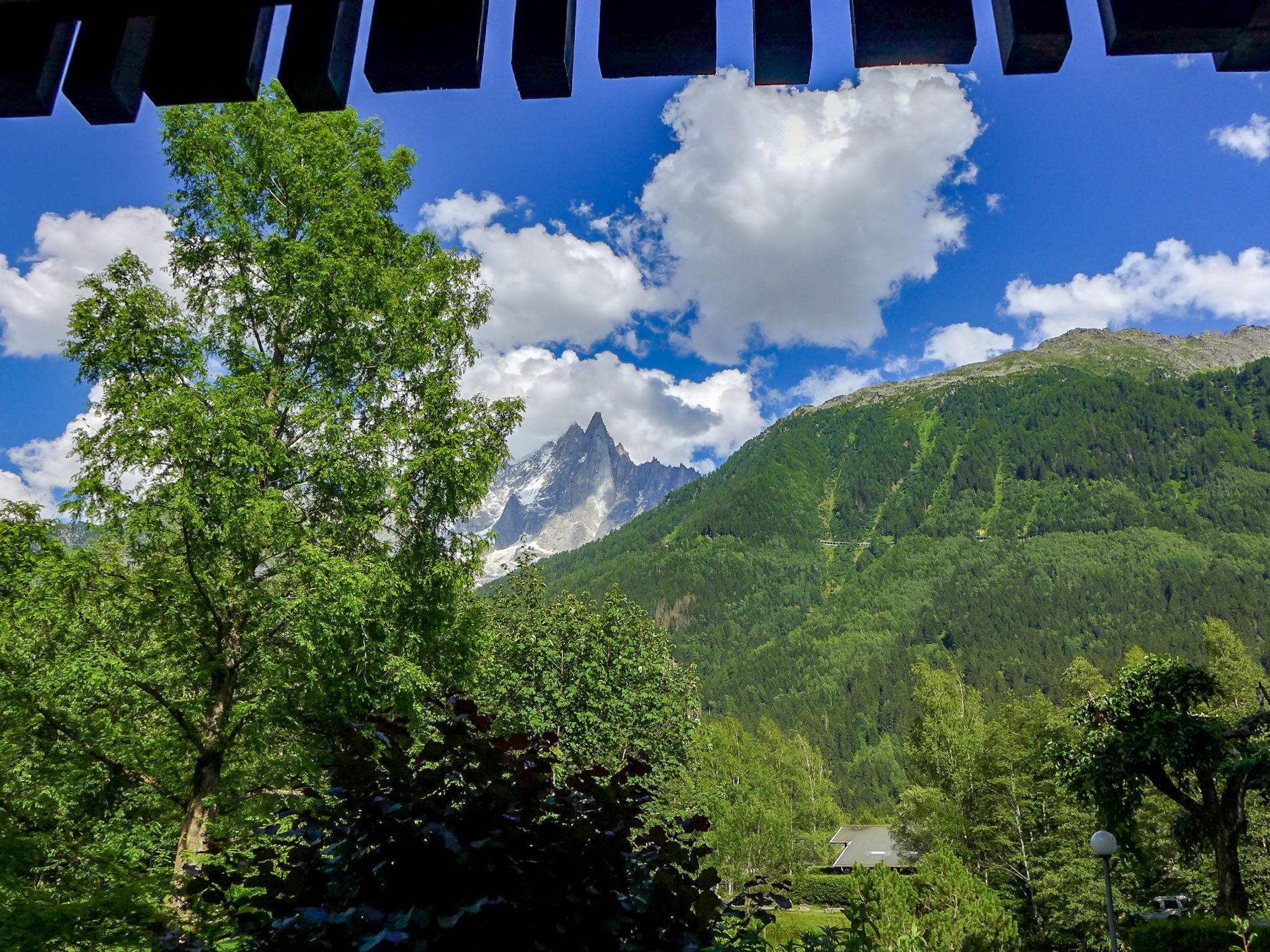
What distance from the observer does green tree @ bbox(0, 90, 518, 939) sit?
6879mm

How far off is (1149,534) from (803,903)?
162 metres

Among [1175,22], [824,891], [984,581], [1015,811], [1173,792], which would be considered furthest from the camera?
[984,581]

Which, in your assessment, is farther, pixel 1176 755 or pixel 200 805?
pixel 1176 755

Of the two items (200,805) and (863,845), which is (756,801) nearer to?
(200,805)

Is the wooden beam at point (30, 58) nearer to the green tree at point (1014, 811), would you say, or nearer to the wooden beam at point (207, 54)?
the wooden beam at point (207, 54)

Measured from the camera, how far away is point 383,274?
8.49 metres

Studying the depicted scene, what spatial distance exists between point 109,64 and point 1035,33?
160cm

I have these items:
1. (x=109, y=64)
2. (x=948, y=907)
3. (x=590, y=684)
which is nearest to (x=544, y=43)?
(x=109, y=64)

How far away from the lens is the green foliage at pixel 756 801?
73.2 feet

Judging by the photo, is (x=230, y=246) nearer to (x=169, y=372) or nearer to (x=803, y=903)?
(x=169, y=372)

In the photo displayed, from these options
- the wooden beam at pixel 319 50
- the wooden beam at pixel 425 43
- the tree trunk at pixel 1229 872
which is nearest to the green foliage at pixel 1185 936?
the tree trunk at pixel 1229 872

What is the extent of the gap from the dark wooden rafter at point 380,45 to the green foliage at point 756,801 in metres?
15.1

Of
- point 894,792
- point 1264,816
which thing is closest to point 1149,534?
point 894,792

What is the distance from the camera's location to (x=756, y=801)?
2966 cm
